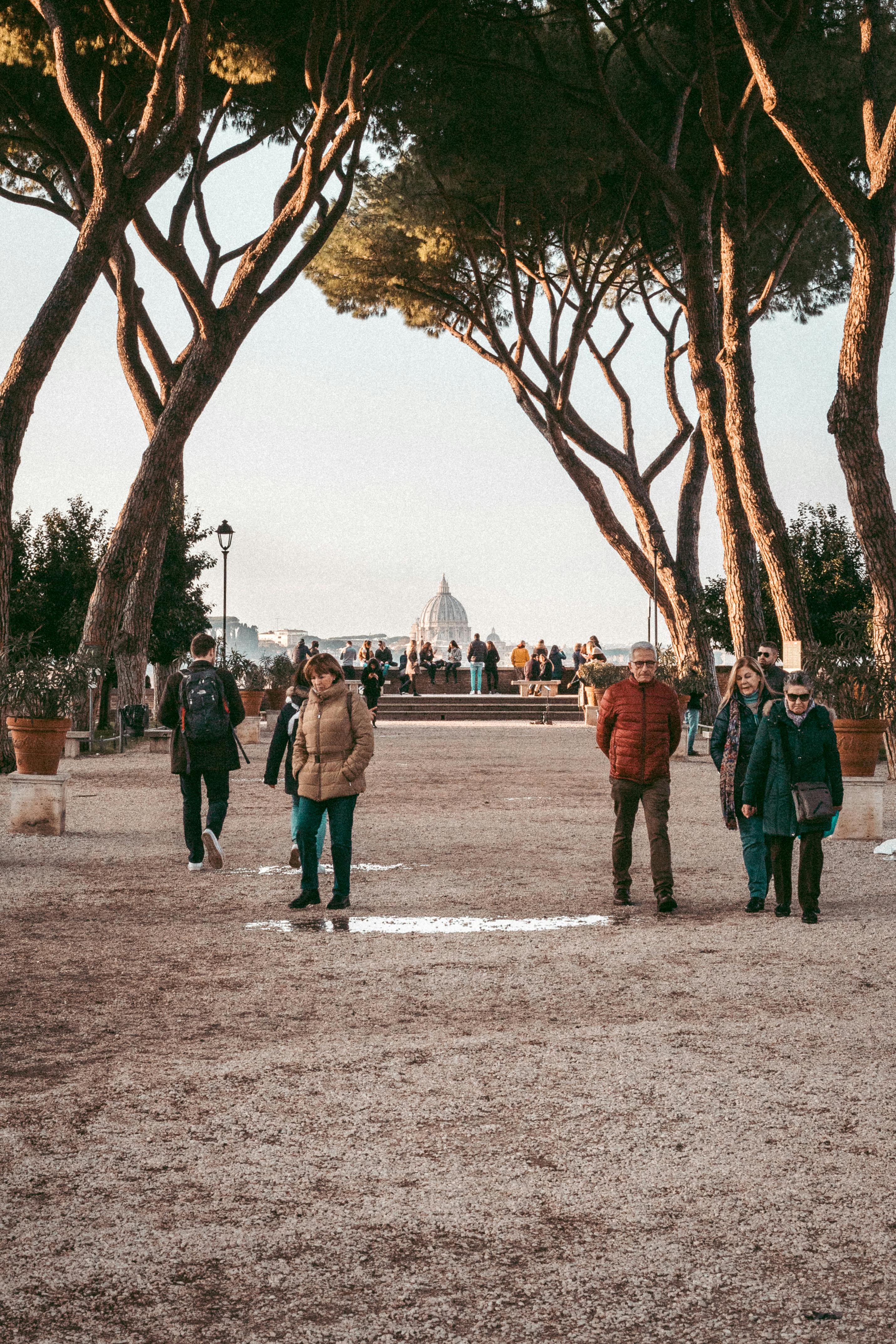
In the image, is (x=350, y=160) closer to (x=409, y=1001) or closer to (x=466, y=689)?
(x=409, y=1001)

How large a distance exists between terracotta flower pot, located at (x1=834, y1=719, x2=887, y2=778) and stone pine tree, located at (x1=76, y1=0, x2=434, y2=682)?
1031cm

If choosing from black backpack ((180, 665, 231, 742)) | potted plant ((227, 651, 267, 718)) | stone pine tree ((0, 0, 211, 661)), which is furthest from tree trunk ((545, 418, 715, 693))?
black backpack ((180, 665, 231, 742))

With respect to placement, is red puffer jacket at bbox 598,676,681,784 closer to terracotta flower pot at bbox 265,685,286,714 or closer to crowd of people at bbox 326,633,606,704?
terracotta flower pot at bbox 265,685,286,714

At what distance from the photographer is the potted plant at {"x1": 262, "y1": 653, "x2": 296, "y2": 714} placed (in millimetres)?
28948

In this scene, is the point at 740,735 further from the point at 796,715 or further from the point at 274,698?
the point at 274,698

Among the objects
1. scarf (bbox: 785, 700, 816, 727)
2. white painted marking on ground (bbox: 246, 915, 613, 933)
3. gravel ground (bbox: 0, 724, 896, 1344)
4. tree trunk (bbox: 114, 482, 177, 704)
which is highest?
tree trunk (bbox: 114, 482, 177, 704)

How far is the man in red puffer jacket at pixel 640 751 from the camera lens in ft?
25.7

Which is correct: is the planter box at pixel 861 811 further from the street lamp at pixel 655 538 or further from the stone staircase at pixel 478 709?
the stone staircase at pixel 478 709

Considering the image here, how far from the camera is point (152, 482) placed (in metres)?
18.5

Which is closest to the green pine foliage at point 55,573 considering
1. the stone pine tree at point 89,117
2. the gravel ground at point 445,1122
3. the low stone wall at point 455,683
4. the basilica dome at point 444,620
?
the stone pine tree at point 89,117

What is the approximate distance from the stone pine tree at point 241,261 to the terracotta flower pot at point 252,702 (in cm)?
402

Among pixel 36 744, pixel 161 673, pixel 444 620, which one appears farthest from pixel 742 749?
pixel 444 620

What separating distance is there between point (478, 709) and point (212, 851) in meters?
27.3

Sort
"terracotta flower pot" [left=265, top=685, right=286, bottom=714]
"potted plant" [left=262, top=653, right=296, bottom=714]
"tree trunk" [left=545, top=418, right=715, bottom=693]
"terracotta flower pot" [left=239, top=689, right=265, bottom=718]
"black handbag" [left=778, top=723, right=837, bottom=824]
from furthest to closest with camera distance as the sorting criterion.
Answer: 1. "terracotta flower pot" [left=265, top=685, right=286, bottom=714]
2. "potted plant" [left=262, top=653, right=296, bottom=714]
3. "terracotta flower pot" [left=239, top=689, right=265, bottom=718]
4. "tree trunk" [left=545, top=418, right=715, bottom=693]
5. "black handbag" [left=778, top=723, right=837, bottom=824]
